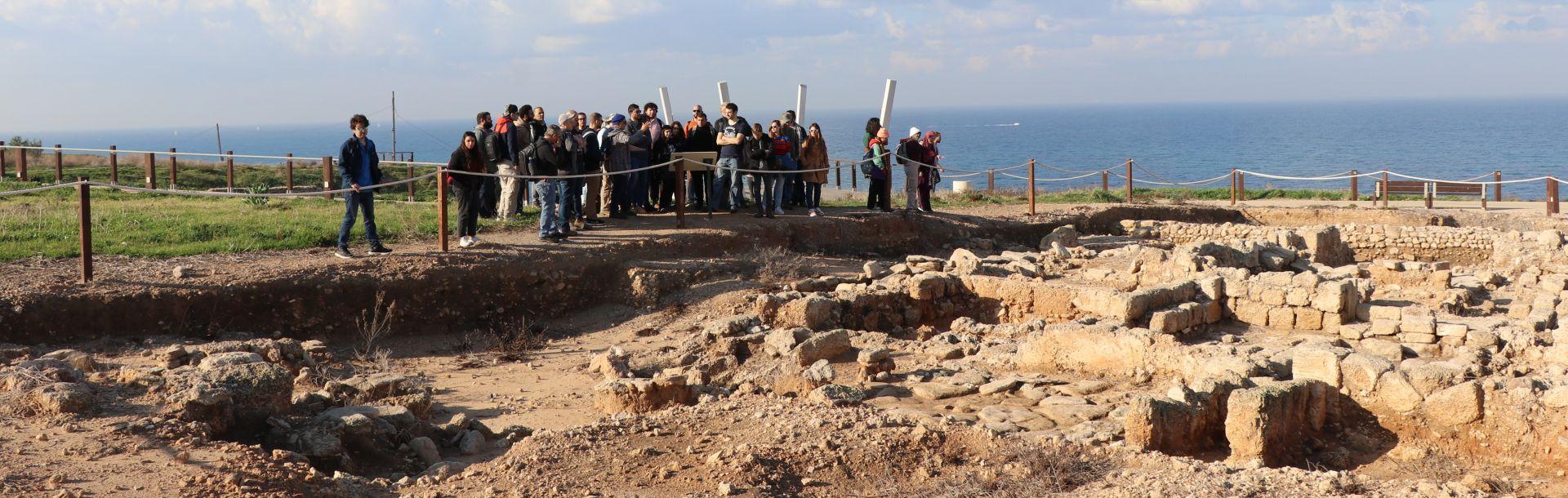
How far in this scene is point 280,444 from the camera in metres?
7.50

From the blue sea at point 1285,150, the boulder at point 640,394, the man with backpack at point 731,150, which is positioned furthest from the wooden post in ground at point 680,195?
the blue sea at point 1285,150

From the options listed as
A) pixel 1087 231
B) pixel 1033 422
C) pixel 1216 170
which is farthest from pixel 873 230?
pixel 1216 170

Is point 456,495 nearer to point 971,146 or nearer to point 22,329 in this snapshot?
point 22,329

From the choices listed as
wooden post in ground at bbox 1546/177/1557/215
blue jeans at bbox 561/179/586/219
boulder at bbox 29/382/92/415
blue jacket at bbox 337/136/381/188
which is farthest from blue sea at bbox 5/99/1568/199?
boulder at bbox 29/382/92/415

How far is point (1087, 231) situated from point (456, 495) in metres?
15.1

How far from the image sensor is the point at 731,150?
51.4 feet

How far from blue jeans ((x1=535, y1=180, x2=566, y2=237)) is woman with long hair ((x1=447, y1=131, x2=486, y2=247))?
0.71m

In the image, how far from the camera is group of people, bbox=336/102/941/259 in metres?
12.8

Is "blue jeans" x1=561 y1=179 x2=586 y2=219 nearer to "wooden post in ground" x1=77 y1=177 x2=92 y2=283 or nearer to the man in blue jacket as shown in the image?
the man in blue jacket

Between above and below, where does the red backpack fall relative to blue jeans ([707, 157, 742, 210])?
above

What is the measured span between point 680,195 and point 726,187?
2.38 m

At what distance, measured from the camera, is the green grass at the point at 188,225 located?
12.3m

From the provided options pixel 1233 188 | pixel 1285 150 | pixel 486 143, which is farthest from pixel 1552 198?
pixel 1285 150

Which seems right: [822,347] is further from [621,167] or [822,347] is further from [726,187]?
[726,187]
